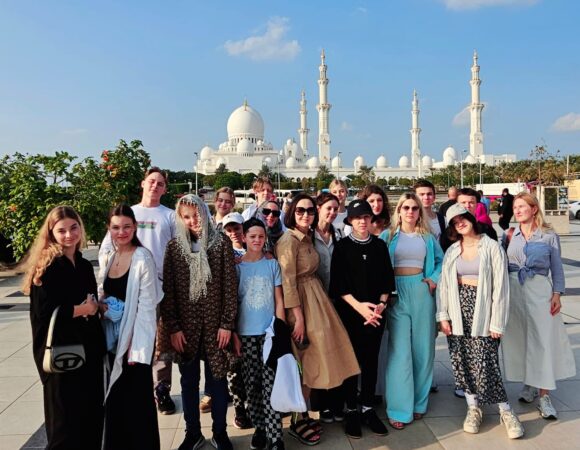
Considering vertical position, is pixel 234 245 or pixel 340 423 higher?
pixel 234 245

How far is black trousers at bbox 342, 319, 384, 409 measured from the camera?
10.6 ft

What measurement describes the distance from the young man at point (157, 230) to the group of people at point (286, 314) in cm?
1

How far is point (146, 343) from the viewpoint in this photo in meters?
2.61

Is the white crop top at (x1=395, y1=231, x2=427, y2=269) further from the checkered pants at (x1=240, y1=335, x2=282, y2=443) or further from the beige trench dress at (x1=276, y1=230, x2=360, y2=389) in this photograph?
the checkered pants at (x1=240, y1=335, x2=282, y2=443)

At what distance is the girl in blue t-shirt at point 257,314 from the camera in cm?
298

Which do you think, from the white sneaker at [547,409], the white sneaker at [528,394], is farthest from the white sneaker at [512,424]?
the white sneaker at [528,394]

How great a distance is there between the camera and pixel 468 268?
324 cm

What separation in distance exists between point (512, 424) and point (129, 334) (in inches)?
100

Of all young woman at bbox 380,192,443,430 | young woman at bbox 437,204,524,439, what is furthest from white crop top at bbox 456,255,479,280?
young woman at bbox 380,192,443,430

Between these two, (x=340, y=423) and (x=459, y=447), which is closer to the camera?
(x=459, y=447)

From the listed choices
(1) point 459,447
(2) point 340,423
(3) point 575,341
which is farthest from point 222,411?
(3) point 575,341

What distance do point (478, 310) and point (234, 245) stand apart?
175 cm

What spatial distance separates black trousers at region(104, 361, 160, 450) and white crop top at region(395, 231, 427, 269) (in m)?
1.89

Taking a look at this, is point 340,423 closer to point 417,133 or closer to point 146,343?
point 146,343
